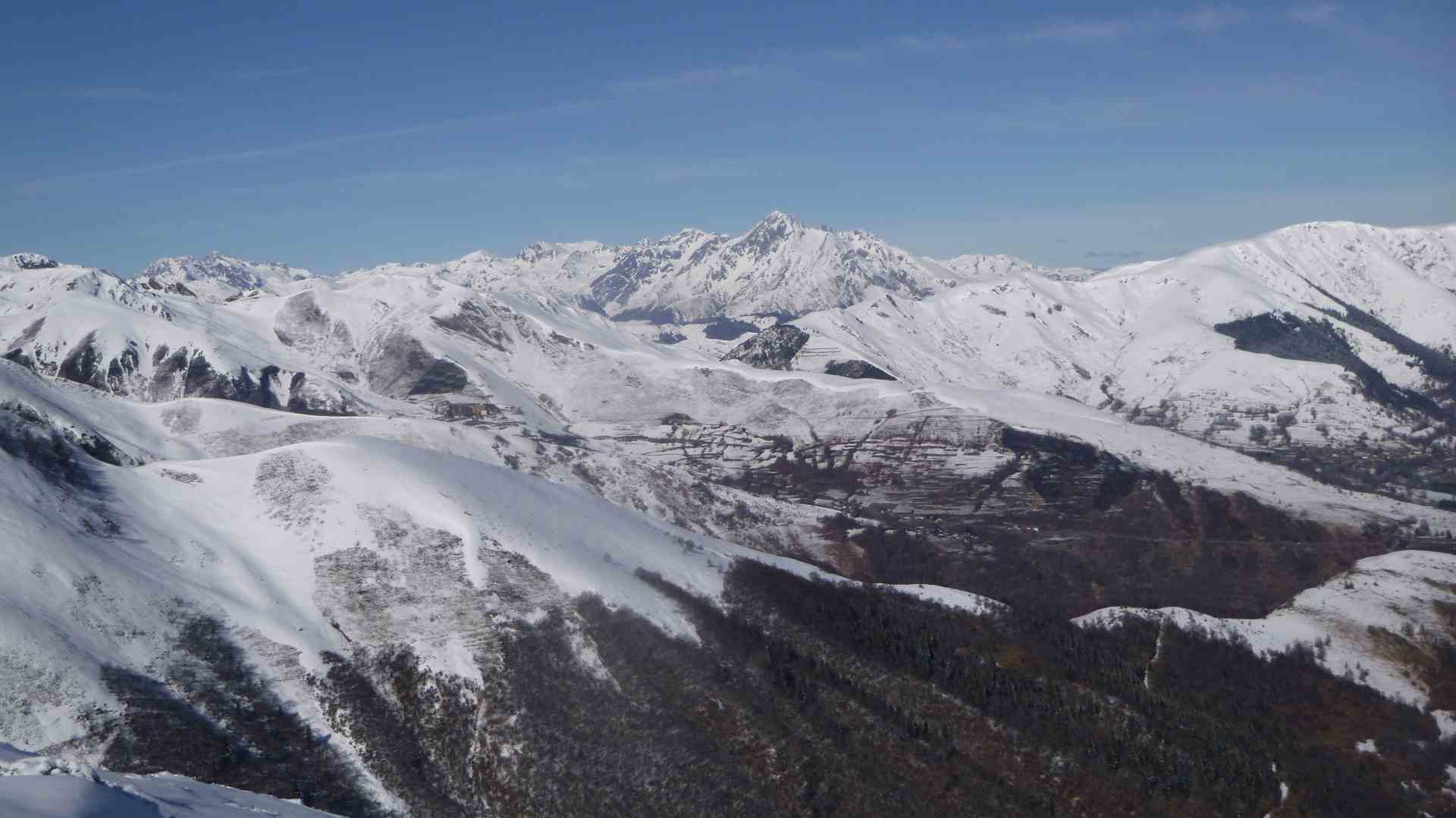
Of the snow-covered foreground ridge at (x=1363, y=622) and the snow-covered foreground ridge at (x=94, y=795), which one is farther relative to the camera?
the snow-covered foreground ridge at (x=1363, y=622)

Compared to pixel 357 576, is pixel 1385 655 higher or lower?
lower

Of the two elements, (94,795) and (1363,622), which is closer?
(94,795)

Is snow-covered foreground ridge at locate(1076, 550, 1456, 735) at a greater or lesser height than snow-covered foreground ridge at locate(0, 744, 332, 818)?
lesser

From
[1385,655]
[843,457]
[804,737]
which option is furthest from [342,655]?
[843,457]

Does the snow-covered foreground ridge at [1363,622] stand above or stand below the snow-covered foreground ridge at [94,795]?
below

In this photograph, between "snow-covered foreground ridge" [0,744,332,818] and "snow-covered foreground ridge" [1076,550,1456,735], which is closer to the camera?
"snow-covered foreground ridge" [0,744,332,818]

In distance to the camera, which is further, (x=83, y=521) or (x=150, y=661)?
(x=83, y=521)

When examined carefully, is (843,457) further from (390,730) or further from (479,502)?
(390,730)

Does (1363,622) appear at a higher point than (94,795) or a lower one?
lower
